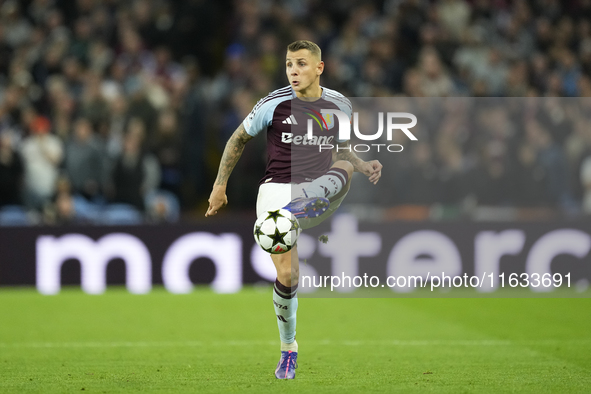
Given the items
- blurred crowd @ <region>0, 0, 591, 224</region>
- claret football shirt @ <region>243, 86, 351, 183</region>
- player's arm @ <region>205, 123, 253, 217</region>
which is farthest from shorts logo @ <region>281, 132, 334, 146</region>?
blurred crowd @ <region>0, 0, 591, 224</region>

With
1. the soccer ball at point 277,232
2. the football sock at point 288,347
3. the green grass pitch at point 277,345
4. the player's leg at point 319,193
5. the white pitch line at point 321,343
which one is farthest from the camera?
the white pitch line at point 321,343

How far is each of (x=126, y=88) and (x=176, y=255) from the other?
3.02 metres

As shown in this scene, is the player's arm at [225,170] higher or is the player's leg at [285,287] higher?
the player's arm at [225,170]

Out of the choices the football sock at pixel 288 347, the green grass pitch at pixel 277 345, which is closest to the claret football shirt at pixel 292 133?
the football sock at pixel 288 347

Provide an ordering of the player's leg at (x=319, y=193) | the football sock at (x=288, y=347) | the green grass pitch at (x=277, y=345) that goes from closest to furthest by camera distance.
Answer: the green grass pitch at (x=277, y=345), the player's leg at (x=319, y=193), the football sock at (x=288, y=347)

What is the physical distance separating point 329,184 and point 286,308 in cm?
88

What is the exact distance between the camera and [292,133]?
19.2ft

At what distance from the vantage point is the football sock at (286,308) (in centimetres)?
580

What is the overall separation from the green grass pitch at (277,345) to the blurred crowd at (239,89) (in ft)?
4.79

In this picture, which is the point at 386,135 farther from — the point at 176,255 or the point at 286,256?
the point at 176,255

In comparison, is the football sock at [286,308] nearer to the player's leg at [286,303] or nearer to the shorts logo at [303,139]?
the player's leg at [286,303]

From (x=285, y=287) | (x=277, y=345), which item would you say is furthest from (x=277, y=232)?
(x=277, y=345)

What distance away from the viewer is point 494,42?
14.4 m

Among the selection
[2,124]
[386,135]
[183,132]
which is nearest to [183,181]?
[183,132]
